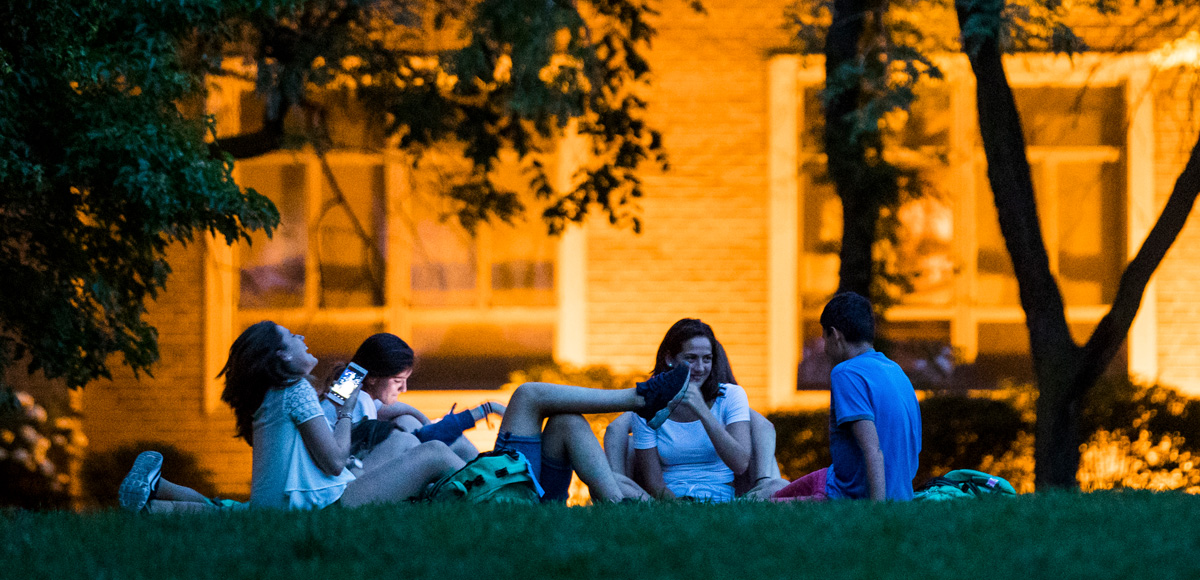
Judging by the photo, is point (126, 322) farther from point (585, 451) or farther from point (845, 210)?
point (845, 210)

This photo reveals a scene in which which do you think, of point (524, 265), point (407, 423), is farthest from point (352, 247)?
point (407, 423)

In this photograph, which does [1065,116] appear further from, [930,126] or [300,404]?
[300,404]

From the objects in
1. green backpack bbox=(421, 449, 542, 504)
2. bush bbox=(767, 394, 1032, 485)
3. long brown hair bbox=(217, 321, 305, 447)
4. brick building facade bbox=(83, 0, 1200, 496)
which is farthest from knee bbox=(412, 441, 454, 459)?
brick building facade bbox=(83, 0, 1200, 496)

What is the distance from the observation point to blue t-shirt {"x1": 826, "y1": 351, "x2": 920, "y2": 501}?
15.4 feet

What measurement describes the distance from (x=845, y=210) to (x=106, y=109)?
4.67m

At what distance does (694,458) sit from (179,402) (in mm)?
6636

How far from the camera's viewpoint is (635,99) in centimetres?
826

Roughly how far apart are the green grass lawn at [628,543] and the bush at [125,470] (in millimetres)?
6083

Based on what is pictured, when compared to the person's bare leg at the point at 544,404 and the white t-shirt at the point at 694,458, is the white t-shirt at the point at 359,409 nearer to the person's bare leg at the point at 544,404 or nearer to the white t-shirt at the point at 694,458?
the person's bare leg at the point at 544,404

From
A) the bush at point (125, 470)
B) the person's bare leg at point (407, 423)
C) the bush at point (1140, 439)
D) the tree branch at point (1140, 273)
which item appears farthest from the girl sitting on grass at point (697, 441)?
the bush at point (125, 470)

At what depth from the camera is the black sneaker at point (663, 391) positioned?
17.0 ft

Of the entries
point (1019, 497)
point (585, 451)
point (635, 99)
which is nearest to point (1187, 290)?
point (635, 99)

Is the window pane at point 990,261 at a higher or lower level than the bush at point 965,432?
higher

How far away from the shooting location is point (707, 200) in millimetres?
10617
